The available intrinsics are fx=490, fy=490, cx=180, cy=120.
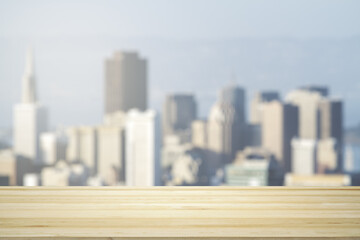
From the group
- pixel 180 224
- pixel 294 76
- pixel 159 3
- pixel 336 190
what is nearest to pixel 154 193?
pixel 180 224

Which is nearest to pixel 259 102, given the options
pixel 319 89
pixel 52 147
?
pixel 319 89

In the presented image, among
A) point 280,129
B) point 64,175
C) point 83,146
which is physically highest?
point 280,129

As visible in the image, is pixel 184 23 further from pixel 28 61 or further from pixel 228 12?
pixel 28 61

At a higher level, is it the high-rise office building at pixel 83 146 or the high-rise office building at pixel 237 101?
the high-rise office building at pixel 237 101

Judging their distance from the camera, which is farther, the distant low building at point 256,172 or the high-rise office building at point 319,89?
the high-rise office building at point 319,89

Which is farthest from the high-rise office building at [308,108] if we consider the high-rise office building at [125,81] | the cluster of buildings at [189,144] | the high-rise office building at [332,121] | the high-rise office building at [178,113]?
the high-rise office building at [125,81]

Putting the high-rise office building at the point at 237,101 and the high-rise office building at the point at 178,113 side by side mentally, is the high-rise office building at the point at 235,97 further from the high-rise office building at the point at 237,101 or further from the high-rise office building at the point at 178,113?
the high-rise office building at the point at 178,113

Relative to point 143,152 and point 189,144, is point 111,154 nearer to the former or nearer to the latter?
point 143,152
